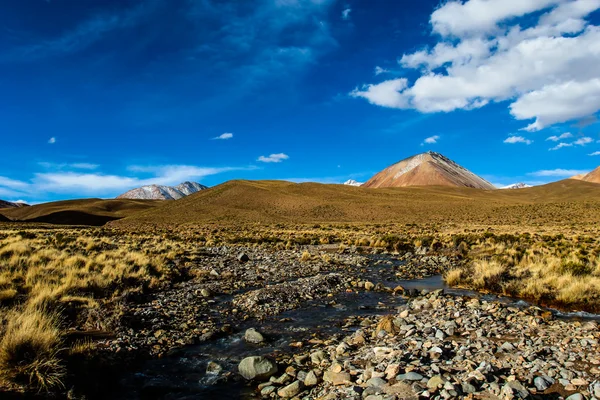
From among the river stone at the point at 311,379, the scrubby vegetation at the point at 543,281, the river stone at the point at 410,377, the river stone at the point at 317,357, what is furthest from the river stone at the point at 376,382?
the scrubby vegetation at the point at 543,281

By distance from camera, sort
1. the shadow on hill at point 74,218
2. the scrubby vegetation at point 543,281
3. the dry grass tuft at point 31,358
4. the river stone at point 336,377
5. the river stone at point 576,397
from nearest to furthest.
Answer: the river stone at point 576,397 → the dry grass tuft at point 31,358 → the river stone at point 336,377 → the scrubby vegetation at point 543,281 → the shadow on hill at point 74,218

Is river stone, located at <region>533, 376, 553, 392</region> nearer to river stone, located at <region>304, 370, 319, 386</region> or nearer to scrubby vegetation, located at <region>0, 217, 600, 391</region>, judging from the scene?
river stone, located at <region>304, 370, 319, 386</region>

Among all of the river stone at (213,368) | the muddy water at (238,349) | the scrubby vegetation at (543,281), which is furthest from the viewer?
the scrubby vegetation at (543,281)

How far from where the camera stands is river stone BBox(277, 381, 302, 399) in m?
6.48

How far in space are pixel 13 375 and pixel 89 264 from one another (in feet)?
38.9

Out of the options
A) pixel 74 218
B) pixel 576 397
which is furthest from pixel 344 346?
pixel 74 218

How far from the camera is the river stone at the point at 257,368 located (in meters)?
7.25

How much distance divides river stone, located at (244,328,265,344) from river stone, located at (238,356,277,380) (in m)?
1.60

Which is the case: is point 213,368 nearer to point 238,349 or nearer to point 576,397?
point 238,349

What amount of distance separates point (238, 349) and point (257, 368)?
160 centimetres

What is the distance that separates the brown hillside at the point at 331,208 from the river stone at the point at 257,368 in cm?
6590

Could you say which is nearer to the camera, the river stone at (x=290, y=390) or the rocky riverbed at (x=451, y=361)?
the rocky riverbed at (x=451, y=361)

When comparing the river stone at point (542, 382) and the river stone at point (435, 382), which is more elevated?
the river stone at point (435, 382)

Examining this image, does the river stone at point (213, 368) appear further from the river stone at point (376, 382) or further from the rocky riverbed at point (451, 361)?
the river stone at point (376, 382)
